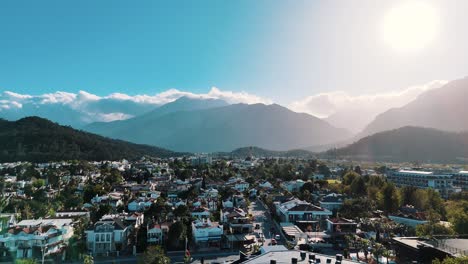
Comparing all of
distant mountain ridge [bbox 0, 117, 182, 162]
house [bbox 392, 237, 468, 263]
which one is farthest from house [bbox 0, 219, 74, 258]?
distant mountain ridge [bbox 0, 117, 182, 162]

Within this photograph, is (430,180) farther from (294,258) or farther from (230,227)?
(294,258)

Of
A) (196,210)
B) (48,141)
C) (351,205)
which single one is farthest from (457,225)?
(48,141)

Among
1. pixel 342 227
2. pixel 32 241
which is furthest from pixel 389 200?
pixel 32 241

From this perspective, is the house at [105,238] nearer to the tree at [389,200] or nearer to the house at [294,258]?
the house at [294,258]

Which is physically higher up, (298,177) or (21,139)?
(21,139)

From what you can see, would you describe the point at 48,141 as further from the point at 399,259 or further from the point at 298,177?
the point at 399,259

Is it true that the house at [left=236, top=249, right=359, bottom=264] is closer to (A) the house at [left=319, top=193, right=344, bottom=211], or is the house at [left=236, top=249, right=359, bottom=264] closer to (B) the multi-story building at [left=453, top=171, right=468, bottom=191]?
(A) the house at [left=319, top=193, right=344, bottom=211]
